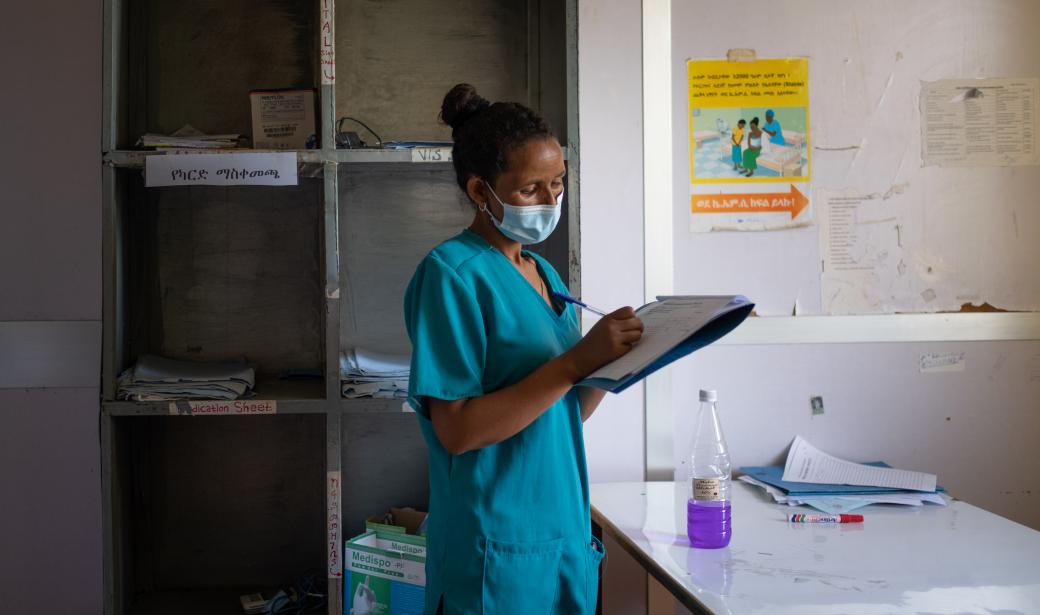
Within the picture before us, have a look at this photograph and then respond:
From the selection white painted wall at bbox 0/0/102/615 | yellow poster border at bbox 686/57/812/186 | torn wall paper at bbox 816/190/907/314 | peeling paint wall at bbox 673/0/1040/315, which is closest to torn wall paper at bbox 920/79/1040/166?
peeling paint wall at bbox 673/0/1040/315

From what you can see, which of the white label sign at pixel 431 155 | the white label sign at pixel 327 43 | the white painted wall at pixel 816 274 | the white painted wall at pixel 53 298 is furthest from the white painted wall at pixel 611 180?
the white painted wall at pixel 53 298

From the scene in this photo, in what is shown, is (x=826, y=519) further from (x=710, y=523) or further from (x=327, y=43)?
(x=327, y=43)

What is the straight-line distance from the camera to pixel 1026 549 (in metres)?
1.60

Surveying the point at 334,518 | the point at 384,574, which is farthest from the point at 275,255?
the point at 384,574

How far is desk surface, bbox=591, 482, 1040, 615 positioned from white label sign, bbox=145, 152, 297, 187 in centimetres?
108

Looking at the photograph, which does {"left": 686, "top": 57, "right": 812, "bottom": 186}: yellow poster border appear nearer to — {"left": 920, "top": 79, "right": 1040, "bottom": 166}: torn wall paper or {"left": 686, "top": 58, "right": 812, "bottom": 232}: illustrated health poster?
{"left": 686, "top": 58, "right": 812, "bottom": 232}: illustrated health poster

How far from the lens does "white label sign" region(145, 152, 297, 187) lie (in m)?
2.03

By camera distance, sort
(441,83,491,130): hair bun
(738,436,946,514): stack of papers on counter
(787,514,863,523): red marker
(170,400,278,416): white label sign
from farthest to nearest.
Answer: (170,400,278,416): white label sign, (738,436,946,514): stack of papers on counter, (787,514,863,523): red marker, (441,83,491,130): hair bun

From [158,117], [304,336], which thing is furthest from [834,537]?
[158,117]

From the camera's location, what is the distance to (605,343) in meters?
1.25

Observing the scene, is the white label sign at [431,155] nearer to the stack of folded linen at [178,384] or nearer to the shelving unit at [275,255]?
the shelving unit at [275,255]

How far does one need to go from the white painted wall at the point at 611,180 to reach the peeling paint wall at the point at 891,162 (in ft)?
0.42

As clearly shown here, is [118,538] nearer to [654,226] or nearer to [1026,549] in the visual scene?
[654,226]

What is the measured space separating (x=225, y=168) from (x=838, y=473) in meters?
1.70
